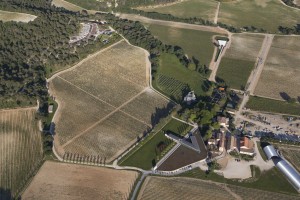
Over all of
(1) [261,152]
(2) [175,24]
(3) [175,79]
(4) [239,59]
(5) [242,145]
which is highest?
(2) [175,24]

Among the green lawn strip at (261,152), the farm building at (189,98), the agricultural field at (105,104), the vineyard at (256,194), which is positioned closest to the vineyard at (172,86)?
the farm building at (189,98)

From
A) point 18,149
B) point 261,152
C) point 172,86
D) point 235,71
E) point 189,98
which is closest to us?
point 18,149

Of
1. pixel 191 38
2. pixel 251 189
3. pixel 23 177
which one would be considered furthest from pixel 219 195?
pixel 191 38

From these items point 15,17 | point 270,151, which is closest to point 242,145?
point 270,151

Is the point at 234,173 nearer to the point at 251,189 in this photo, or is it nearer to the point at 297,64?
the point at 251,189

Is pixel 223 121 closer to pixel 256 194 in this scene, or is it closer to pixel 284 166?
pixel 284 166

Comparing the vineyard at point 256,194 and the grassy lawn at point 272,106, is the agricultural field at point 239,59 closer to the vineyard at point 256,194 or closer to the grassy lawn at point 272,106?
the grassy lawn at point 272,106
